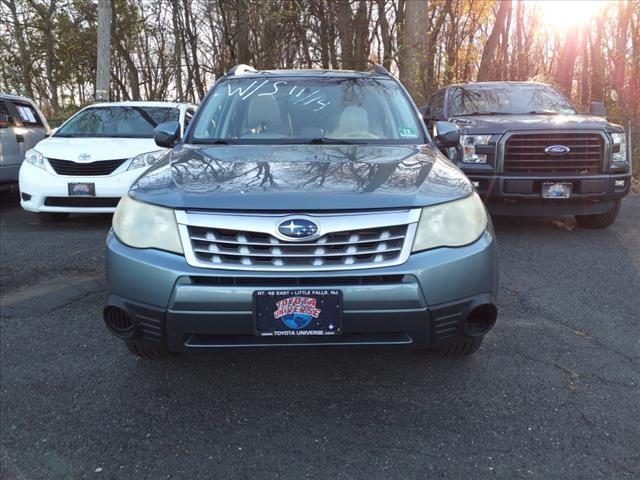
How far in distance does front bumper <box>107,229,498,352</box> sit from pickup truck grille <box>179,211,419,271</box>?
0.14ft

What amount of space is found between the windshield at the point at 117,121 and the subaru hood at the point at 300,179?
15.4 feet

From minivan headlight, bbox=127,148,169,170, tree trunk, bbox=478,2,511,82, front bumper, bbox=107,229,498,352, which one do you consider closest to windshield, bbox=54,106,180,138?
minivan headlight, bbox=127,148,169,170

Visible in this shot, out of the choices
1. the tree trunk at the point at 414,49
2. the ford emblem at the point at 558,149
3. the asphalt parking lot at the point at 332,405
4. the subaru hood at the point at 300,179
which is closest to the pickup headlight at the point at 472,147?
the ford emblem at the point at 558,149

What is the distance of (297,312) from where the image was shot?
2.32m

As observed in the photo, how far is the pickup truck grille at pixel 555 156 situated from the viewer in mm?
5746

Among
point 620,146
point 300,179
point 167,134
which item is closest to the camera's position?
point 300,179

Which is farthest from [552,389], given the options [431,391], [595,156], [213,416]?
[595,156]

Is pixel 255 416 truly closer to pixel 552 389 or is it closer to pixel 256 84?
pixel 552 389

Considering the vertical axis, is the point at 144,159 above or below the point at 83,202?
above

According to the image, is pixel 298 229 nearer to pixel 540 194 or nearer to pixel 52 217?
pixel 540 194

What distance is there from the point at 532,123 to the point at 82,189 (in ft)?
16.5

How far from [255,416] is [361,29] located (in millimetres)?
17809

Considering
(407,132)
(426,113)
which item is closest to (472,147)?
(426,113)

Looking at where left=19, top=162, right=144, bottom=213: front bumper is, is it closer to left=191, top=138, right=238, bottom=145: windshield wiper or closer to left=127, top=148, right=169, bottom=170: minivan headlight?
left=127, top=148, right=169, bottom=170: minivan headlight
